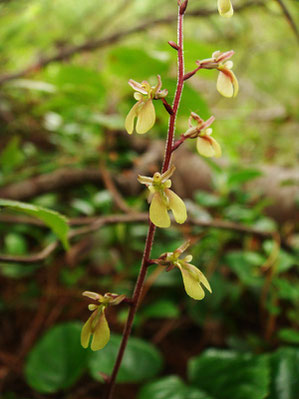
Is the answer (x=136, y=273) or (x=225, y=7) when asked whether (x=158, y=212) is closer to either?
(x=225, y=7)

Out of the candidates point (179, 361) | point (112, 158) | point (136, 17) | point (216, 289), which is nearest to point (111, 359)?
point (179, 361)

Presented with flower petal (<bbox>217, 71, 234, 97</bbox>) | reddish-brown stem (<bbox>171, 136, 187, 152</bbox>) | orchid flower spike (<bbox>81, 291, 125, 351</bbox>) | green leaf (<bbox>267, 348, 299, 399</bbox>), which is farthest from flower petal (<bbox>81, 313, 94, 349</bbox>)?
green leaf (<bbox>267, 348, 299, 399</bbox>)

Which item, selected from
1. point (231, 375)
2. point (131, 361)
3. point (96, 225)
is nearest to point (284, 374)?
point (231, 375)

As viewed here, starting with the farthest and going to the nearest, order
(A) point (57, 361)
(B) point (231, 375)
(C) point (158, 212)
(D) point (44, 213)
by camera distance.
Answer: (A) point (57, 361) → (B) point (231, 375) → (D) point (44, 213) → (C) point (158, 212)

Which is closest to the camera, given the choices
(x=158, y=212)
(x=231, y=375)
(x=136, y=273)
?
(x=158, y=212)

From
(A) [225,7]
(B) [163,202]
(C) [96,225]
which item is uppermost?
(A) [225,7]

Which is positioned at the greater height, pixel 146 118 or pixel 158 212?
pixel 146 118

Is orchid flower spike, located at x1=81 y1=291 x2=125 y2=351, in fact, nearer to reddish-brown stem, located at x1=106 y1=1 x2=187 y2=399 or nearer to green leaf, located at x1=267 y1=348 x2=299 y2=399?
reddish-brown stem, located at x1=106 y1=1 x2=187 y2=399
